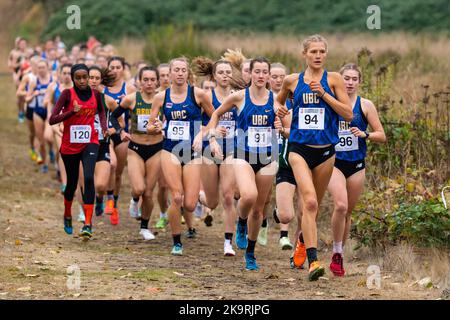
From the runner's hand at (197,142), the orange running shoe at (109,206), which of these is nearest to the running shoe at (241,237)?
the runner's hand at (197,142)

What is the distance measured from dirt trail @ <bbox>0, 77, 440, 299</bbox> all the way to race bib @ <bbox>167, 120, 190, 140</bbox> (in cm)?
134

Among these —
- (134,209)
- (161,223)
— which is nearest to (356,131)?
(161,223)

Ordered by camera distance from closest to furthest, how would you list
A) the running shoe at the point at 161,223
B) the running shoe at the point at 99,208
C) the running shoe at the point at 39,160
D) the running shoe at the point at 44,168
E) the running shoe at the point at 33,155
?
the running shoe at the point at 161,223 → the running shoe at the point at 99,208 → the running shoe at the point at 44,168 → the running shoe at the point at 39,160 → the running shoe at the point at 33,155

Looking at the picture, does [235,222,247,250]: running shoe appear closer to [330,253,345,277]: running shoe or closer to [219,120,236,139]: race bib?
[219,120,236,139]: race bib

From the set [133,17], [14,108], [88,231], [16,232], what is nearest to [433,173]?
[88,231]

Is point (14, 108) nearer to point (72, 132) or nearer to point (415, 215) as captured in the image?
point (72, 132)

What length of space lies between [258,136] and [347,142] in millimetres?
903

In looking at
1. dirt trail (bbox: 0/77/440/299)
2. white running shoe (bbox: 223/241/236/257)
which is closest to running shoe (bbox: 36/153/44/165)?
dirt trail (bbox: 0/77/440/299)

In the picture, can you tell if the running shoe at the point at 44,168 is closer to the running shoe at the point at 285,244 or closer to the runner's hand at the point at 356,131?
the running shoe at the point at 285,244

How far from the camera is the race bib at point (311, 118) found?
1052 centimetres

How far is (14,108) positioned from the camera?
3338 centimetres

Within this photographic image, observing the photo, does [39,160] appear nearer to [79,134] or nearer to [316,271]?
[79,134]

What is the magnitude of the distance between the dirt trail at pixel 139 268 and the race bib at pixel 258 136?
131cm

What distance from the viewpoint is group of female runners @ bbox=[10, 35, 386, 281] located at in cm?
1060
